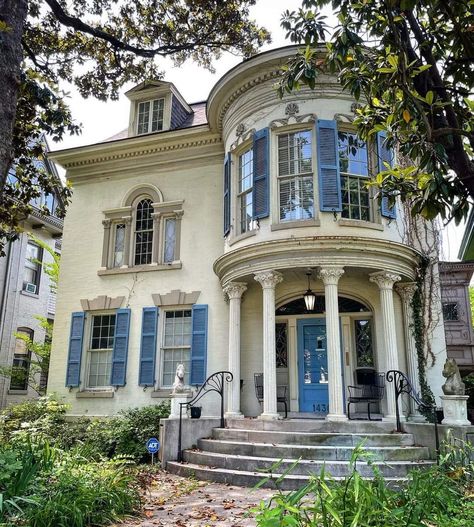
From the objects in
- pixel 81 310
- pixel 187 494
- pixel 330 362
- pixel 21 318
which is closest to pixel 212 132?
pixel 81 310

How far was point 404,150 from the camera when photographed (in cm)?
579

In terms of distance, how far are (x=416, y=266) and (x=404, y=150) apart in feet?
19.5

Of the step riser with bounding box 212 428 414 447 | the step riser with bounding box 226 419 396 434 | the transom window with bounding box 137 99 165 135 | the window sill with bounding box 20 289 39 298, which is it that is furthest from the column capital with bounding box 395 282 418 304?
the window sill with bounding box 20 289 39 298

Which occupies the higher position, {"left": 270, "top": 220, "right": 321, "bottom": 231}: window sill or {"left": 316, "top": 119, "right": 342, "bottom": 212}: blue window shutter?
{"left": 316, "top": 119, "right": 342, "bottom": 212}: blue window shutter

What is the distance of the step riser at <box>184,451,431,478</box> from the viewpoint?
7.77 m

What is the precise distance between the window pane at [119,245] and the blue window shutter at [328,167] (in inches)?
257

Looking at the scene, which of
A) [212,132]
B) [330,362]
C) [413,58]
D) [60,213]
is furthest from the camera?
[212,132]

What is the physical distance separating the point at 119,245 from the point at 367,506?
1177 cm

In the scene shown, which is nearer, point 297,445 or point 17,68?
point 17,68

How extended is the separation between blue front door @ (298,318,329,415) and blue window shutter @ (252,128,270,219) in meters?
3.08

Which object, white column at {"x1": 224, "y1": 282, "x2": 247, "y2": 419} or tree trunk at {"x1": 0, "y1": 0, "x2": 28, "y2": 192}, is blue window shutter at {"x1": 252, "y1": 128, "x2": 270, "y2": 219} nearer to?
white column at {"x1": 224, "y1": 282, "x2": 247, "y2": 419}

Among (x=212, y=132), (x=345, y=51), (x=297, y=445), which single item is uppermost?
(x=212, y=132)

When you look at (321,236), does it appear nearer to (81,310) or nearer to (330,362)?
(330,362)

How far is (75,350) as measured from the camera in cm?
1359
